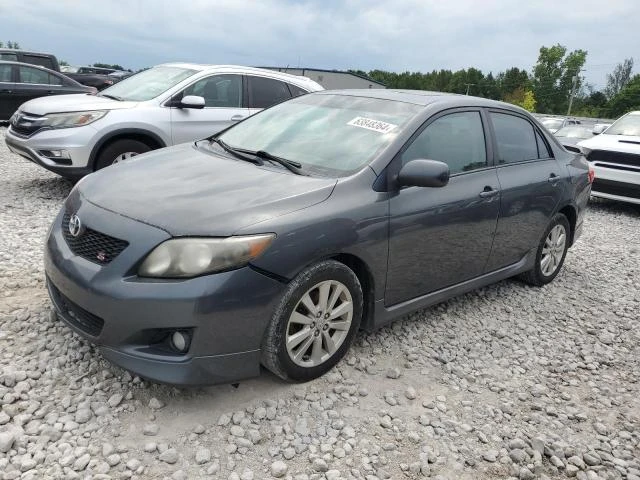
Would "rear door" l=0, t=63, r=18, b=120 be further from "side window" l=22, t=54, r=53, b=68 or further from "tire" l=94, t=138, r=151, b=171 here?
"tire" l=94, t=138, r=151, b=171

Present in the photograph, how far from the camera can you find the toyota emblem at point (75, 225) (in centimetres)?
286

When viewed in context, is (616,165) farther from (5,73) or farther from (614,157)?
(5,73)

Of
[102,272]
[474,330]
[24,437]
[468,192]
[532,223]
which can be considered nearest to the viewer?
[24,437]

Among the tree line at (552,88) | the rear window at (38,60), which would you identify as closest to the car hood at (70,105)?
the rear window at (38,60)

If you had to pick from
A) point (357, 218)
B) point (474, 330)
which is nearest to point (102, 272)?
point (357, 218)

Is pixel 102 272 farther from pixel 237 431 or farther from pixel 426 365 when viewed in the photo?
pixel 426 365

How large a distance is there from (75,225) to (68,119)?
154 inches

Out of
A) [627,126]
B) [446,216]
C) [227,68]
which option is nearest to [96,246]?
[446,216]

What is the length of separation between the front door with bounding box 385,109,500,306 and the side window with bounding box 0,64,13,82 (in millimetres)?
10567

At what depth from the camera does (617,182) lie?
9.02 meters

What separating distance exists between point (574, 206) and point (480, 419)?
283 cm

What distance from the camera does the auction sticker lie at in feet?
11.5

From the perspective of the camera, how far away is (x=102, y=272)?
103 inches

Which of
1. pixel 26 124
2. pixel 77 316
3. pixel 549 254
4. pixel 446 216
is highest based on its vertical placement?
pixel 26 124
